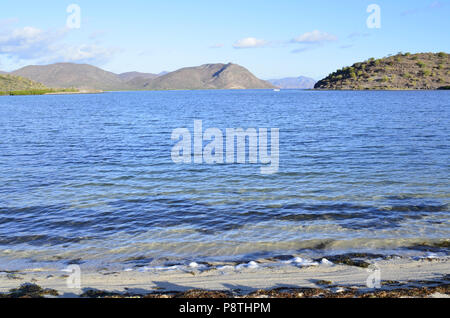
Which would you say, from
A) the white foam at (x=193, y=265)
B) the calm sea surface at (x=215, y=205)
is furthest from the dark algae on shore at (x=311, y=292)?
the calm sea surface at (x=215, y=205)

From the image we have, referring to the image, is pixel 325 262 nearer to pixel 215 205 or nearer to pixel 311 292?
pixel 311 292

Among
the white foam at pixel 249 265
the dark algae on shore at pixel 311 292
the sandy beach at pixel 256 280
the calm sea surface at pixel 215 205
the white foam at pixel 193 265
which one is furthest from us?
the calm sea surface at pixel 215 205

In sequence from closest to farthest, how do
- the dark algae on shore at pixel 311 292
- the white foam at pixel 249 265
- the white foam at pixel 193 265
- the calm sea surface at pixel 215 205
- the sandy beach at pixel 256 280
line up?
the dark algae on shore at pixel 311 292
the sandy beach at pixel 256 280
the white foam at pixel 249 265
the white foam at pixel 193 265
the calm sea surface at pixel 215 205

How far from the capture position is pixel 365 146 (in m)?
33.8

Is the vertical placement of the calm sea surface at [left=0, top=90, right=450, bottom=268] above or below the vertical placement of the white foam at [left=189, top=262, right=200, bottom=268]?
above

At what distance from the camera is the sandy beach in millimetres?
8703

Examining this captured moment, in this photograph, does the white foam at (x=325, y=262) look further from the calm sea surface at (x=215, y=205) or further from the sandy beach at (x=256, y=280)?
the calm sea surface at (x=215, y=205)

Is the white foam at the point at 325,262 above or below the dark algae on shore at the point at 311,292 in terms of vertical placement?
below

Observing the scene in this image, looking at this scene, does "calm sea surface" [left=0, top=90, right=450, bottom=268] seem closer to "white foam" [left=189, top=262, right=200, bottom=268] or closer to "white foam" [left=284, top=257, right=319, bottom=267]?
"white foam" [left=189, top=262, right=200, bottom=268]

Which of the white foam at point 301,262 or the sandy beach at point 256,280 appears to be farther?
the white foam at point 301,262

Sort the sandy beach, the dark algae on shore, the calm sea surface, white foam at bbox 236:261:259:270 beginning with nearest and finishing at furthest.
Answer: the dark algae on shore, the sandy beach, white foam at bbox 236:261:259:270, the calm sea surface

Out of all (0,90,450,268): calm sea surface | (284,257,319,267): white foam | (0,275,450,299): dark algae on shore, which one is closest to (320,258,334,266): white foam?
(284,257,319,267): white foam

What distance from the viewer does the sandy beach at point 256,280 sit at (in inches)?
343
